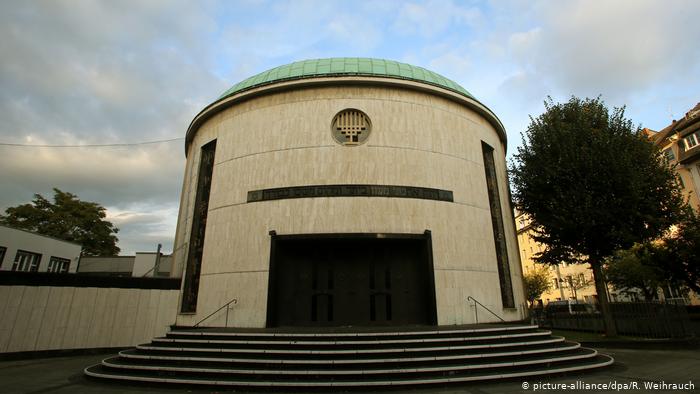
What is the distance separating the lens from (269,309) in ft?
40.3

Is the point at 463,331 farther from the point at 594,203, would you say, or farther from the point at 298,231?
the point at 594,203

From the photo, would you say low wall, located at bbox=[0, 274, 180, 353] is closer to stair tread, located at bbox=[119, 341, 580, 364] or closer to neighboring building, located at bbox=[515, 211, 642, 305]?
stair tread, located at bbox=[119, 341, 580, 364]

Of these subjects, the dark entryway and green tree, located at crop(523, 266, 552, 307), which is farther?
green tree, located at crop(523, 266, 552, 307)

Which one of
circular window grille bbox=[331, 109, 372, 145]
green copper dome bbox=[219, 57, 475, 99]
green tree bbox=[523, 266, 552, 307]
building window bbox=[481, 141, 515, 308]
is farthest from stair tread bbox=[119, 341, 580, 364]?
green tree bbox=[523, 266, 552, 307]

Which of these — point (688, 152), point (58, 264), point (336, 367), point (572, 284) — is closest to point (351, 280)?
point (336, 367)

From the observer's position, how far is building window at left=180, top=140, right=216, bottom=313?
48.1 feet

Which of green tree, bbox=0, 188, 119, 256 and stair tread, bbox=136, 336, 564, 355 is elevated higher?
green tree, bbox=0, 188, 119, 256

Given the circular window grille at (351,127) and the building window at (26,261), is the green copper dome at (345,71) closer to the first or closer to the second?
the circular window grille at (351,127)

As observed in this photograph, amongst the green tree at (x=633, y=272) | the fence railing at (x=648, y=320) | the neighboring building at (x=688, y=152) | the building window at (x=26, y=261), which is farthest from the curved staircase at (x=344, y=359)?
the neighboring building at (x=688, y=152)

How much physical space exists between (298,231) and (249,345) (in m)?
4.81

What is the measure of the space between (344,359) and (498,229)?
1079cm

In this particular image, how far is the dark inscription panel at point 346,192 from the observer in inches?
519

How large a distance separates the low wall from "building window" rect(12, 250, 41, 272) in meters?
10.9

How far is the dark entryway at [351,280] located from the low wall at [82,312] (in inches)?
229
